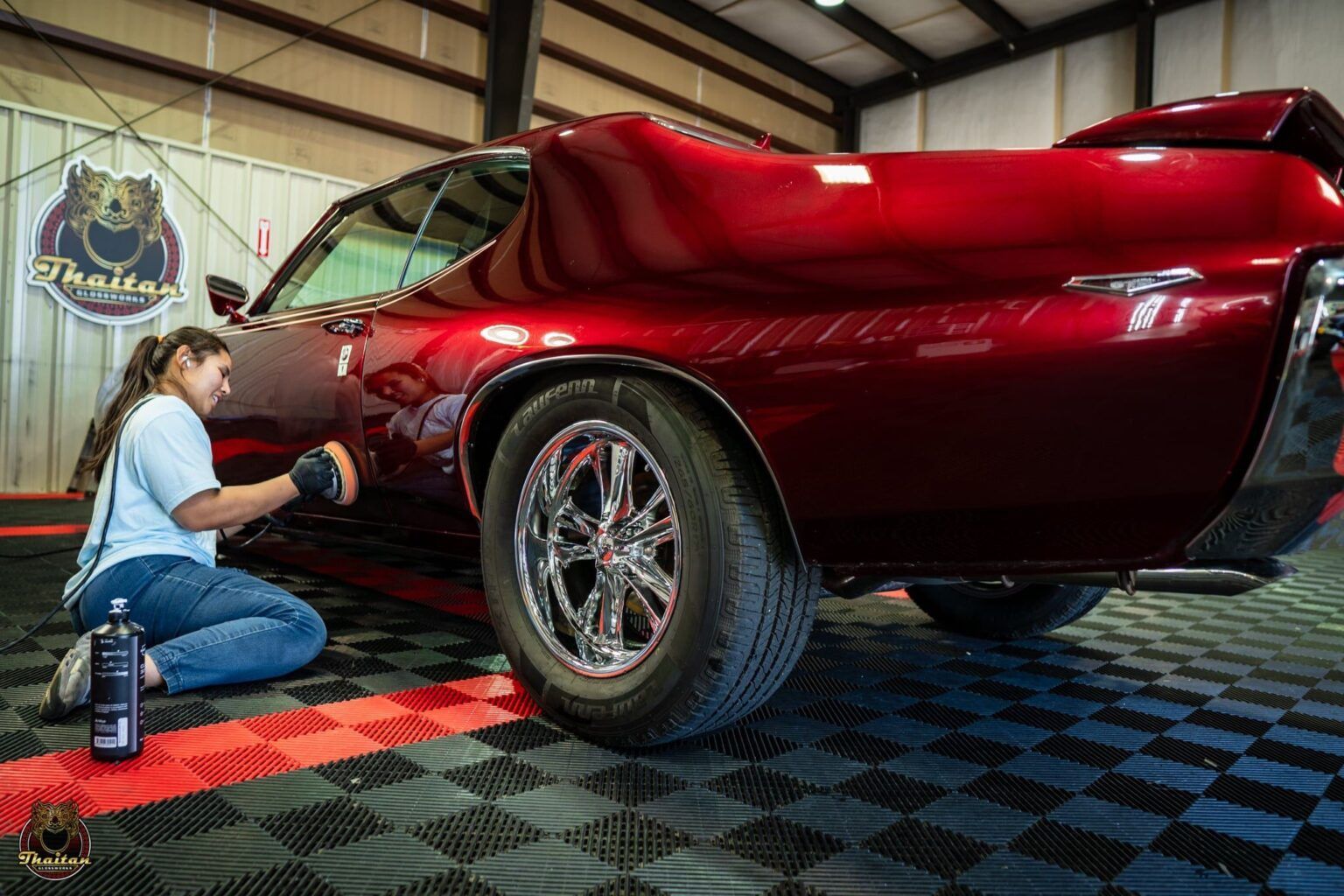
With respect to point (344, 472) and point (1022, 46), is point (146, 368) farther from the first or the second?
point (1022, 46)

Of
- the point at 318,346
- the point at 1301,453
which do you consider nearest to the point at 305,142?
the point at 318,346

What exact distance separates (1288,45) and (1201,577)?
917 centimetres

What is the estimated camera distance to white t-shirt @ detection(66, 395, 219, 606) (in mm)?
1984

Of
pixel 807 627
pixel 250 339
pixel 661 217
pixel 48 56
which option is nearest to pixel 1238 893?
pixel 807 627

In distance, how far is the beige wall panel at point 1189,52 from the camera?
857 cm

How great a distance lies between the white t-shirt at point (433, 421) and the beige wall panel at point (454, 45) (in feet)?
23.7

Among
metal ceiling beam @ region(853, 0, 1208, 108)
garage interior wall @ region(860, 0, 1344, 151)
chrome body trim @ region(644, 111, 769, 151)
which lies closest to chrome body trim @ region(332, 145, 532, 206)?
chrome body trim @ region(644, 111, 769, 151)

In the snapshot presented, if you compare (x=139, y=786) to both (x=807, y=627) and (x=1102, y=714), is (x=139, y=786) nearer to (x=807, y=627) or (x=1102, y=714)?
(x=807, y=627)

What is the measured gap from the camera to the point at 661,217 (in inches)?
64.2

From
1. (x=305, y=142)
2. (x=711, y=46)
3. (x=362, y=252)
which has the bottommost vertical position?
(x=362, y=252)

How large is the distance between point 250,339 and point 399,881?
2343 mm

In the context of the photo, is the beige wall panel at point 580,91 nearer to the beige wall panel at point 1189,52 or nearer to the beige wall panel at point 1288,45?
the beige wall panel at point 1189,52

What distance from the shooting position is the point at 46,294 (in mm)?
6270

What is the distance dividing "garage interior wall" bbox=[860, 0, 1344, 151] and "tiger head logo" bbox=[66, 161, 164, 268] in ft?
27.4
